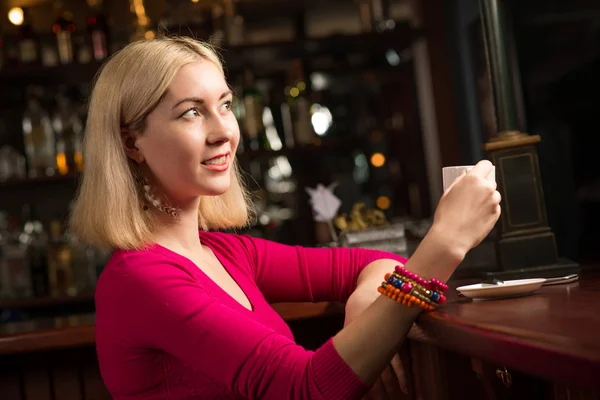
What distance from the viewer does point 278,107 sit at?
4133mm

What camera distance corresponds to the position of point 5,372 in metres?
2.16

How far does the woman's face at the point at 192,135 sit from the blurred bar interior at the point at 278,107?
2149 mm

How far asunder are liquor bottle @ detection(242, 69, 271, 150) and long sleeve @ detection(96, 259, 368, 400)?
107 inches

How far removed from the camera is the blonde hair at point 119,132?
4.70 feet

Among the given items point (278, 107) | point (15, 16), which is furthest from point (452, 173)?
point (15, 16)

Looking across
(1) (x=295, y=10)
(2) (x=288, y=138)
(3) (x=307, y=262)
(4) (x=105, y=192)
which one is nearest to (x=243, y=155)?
(2) (x=288, y=138)

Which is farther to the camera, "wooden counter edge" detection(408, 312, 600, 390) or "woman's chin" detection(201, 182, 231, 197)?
"woman's chin" detection(201, 182, 231, 197)

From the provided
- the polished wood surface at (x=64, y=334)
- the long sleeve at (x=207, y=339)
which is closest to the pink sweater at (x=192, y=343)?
the long sleeve at (x=207, y=339)

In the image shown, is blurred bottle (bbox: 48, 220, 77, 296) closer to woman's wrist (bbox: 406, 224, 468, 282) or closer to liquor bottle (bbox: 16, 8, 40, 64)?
liquor bottle (bbox: 16, 8, 40, 64)

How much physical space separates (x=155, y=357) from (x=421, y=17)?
129 inches

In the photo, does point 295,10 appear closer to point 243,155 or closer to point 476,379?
point 243,155

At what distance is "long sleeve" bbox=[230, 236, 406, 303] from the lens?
1.72 metres

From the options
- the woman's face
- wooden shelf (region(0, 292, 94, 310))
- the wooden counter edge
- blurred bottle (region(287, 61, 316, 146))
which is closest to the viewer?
the wooden counter edge

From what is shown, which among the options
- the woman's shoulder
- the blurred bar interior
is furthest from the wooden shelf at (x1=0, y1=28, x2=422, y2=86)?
the woman's shoulder
